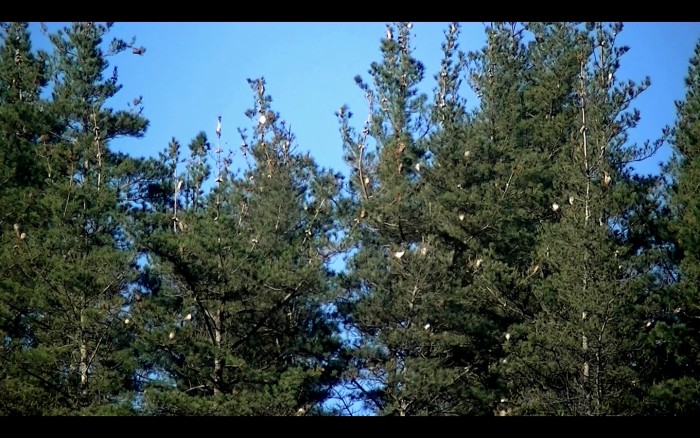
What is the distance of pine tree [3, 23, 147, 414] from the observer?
13344 mm

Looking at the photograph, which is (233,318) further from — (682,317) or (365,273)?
(682,317)

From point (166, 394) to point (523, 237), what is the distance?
658cm

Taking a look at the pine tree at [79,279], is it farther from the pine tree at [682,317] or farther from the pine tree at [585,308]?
the pine tree at [682,317]

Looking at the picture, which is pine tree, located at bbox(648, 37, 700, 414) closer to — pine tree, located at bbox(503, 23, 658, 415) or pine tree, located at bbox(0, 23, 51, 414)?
pine tree, located at bbox(503, 23, 658, 415)

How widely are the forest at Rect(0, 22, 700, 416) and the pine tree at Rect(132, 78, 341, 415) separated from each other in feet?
0.11

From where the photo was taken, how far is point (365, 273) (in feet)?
50.5

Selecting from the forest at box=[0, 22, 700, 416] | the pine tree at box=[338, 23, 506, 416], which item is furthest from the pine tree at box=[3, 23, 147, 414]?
the pine tree at box=[338, 23, 506, 416]

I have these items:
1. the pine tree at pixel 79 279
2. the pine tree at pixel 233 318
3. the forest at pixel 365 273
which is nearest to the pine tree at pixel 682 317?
the forest at pixel 365 273

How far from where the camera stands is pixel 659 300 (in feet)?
45.9

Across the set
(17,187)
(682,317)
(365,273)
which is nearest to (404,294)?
(365,273)

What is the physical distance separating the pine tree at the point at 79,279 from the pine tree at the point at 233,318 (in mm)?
459

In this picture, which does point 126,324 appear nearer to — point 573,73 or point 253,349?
point 253,349
